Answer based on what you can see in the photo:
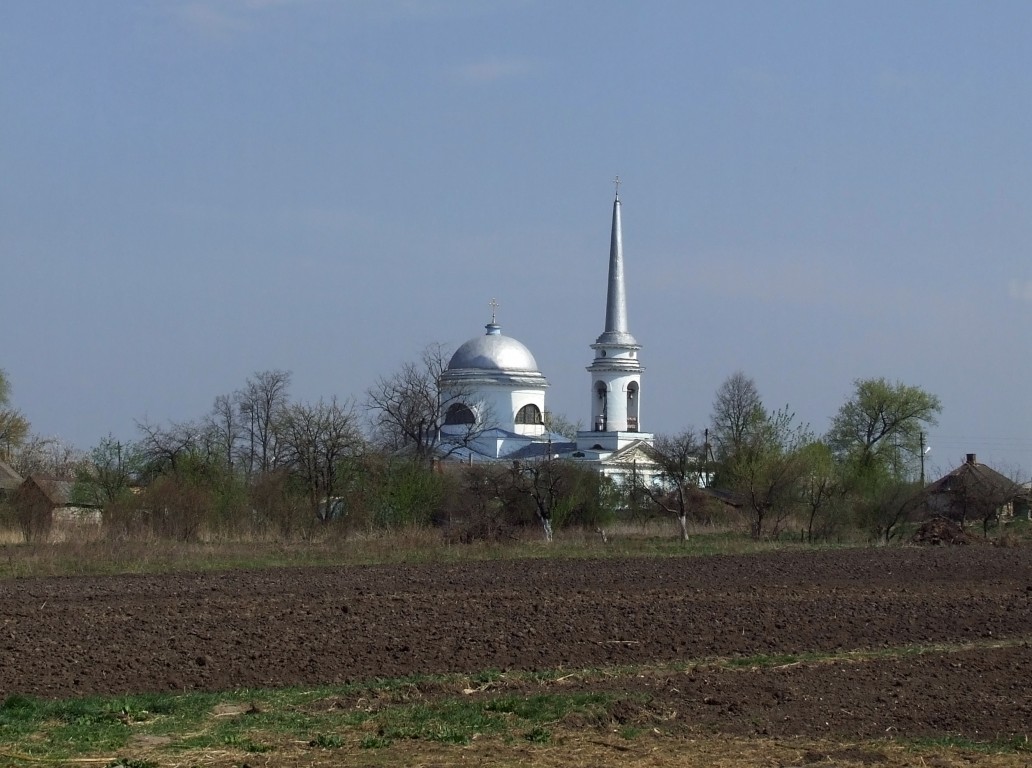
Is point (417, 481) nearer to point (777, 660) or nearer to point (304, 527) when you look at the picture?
point (304, 527)

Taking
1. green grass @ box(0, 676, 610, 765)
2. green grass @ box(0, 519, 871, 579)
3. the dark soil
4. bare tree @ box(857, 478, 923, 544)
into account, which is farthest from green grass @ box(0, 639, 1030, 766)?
bare tree @ box(857, 478, 923, 544)

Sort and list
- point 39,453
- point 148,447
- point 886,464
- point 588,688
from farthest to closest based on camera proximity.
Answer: point 39,453, point 886,464, point 148,447, point 588,688

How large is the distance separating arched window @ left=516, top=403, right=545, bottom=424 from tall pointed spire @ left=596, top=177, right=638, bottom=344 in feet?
19.9

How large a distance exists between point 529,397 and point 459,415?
484cm

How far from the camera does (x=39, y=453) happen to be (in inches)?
3462

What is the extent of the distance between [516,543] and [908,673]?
83.6 ft

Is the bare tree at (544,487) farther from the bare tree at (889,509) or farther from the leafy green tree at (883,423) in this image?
the leafy green tree at (883,423)

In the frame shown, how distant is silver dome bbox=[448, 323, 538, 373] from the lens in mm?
81250

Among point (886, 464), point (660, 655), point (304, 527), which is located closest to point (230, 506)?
point (304, 527)

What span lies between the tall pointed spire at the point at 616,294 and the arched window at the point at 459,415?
801cm

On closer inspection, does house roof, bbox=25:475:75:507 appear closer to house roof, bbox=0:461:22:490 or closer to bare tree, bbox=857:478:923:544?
house roof, bbox=0:461:22:490

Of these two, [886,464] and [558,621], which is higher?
[886,464]

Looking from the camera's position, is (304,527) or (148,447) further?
(148,447)

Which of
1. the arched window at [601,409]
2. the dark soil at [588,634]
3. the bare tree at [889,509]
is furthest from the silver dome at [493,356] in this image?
the dark soil at [588,634]
